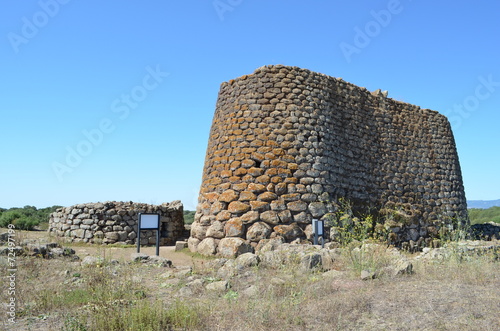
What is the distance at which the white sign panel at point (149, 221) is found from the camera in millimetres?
9594

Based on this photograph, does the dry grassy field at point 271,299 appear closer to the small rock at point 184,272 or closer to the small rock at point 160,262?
the small rock at point 184,272

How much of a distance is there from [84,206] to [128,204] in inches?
59.0

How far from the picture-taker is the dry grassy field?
3.82 m

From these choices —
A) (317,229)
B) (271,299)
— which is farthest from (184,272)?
(317,229)

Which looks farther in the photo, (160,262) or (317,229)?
(317,229)

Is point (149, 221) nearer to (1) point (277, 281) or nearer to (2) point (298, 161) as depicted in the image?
(2) point (298, 161)

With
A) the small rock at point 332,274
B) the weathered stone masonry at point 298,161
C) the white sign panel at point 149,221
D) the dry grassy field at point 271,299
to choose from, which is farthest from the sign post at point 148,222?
the small rock at point 332,274

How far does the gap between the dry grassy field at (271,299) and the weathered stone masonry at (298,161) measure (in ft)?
9.65

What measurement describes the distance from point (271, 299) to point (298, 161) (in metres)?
5.69

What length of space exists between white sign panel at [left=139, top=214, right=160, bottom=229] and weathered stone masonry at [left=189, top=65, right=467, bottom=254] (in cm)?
105

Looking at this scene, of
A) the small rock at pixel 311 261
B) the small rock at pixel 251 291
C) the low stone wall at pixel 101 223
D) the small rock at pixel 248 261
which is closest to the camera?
the small rock at pixel 251 291

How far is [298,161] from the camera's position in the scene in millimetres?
9742

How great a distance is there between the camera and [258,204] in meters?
9.23

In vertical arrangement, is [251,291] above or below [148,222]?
below
